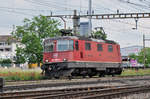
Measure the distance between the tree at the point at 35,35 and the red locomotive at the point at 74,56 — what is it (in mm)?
12289

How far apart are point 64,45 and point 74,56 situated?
122 centimetres

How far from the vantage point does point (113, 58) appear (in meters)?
29.0

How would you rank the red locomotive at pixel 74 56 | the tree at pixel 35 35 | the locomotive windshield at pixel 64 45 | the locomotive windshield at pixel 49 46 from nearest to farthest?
the red locomotive at pixel 74 56, the locomotive windshield at pixel 64 45, the locomotive windshield at pixel 49 46, the tree at pixel 35 35

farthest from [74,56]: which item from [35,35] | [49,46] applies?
[35,35]

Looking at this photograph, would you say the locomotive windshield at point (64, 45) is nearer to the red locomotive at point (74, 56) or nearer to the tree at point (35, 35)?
the red locomotive at point (74, 56)

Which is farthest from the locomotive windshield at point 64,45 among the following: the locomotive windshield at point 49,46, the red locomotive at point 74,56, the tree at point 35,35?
→ the tree at point 35,35

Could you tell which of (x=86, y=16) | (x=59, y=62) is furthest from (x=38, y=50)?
(x=59, y=62)

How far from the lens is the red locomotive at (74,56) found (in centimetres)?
2375

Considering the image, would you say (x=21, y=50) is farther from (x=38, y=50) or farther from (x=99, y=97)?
(x=99, y=97)

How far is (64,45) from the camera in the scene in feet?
79.5

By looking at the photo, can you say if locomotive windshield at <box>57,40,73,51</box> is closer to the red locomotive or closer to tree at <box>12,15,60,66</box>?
the red locomotive

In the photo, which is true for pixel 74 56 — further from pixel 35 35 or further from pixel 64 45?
pixel 35 35

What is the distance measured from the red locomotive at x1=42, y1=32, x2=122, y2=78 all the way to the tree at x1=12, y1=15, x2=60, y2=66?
40.3 ft

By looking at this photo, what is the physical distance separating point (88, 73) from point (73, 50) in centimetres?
327
